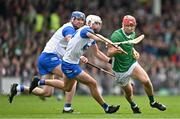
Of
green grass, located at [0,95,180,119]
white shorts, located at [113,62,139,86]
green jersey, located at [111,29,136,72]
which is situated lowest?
green grass, located at [0,95,180,119]

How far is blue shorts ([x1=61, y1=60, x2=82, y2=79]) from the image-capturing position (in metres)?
20.1

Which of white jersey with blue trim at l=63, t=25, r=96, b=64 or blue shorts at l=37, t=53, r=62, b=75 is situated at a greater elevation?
white jersey with blue trim at l=63, t=25, r=96, b=64

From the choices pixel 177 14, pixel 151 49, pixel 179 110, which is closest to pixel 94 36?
pixel 179 110

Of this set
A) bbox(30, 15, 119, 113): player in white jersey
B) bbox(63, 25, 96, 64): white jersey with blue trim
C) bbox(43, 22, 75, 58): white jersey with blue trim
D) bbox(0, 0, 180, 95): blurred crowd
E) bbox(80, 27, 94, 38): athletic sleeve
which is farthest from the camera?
bbox(0, 0, 180, 95): blurred crowd

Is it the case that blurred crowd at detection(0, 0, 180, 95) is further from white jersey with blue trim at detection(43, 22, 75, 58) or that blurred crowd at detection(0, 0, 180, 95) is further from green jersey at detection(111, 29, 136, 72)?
green jersey at detection(111, 29, 136, 72)

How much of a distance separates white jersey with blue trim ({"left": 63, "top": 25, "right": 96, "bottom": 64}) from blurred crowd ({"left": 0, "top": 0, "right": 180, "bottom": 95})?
12202mm

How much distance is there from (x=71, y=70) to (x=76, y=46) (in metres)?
0.56

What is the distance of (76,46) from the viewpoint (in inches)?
790

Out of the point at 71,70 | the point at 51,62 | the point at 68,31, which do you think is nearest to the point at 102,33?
the point at 51,62

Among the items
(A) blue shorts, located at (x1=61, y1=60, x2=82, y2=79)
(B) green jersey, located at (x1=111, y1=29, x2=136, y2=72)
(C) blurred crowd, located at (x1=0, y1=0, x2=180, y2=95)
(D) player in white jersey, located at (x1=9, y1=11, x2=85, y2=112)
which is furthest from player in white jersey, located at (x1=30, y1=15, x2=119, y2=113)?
(C) blurred crowd, located at (x1=0, y1=0, x2=180, y2=95)

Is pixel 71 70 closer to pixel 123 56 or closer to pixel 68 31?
pixel 68 31

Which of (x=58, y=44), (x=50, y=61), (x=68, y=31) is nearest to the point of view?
(x=68, y=31)

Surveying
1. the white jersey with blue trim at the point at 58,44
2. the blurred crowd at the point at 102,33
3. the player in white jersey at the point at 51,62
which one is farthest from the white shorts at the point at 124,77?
the blurred crowd at the point at 102,33

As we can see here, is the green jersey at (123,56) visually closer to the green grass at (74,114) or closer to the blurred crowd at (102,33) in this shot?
the green grass at (74,114)
